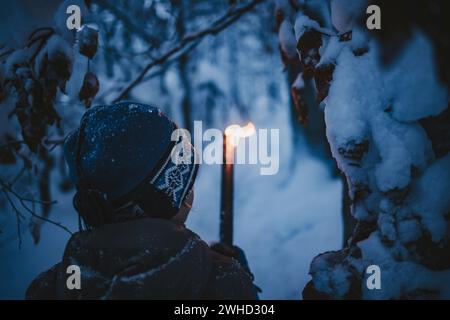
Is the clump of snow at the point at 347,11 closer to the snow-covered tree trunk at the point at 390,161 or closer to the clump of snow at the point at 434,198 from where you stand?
the snow-covered tree trunk at the point at 390,161

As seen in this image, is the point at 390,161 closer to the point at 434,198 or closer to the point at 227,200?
the point at 434,198

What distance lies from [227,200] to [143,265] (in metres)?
0.91

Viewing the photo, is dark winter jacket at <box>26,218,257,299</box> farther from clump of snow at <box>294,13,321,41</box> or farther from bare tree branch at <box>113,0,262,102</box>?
bare tree branch at <box>113,0,262,102</box>

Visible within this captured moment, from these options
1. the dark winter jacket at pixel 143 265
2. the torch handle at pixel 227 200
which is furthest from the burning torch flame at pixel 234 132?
the dark winter jacket at pixel 143 265

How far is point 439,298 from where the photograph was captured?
157 cm

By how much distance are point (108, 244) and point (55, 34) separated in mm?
1427

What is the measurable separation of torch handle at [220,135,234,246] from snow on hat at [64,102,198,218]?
696 mm

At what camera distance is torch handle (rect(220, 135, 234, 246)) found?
2.07 m

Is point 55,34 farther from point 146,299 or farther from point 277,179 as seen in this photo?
point 277,179

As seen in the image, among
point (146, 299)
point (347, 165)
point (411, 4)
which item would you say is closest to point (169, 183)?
point (146, 299)

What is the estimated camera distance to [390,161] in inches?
59.7

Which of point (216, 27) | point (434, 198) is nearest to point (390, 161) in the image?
point (434, 198)

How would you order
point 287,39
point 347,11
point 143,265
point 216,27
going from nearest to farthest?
1. point 143,265
2. point 347,11
3. point 287,39
4. point 216,27

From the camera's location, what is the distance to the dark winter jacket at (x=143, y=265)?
125cm
